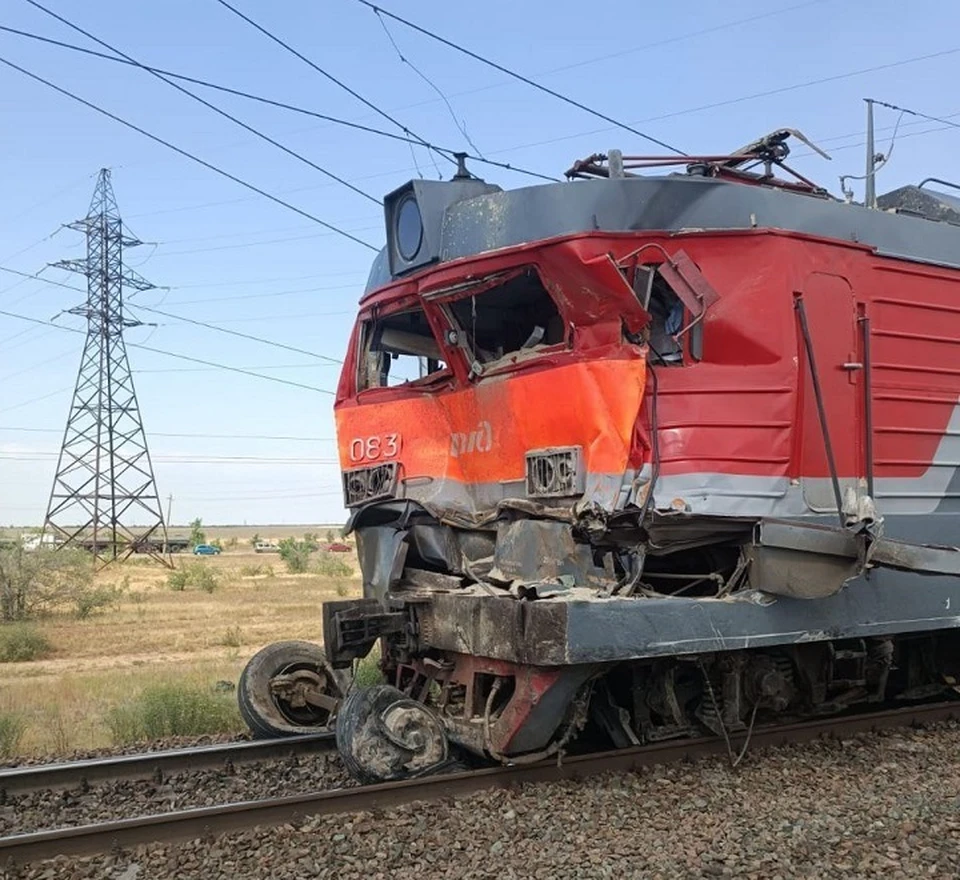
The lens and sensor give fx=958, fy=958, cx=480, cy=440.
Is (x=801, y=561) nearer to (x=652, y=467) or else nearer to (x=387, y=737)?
(x=652, y=467)

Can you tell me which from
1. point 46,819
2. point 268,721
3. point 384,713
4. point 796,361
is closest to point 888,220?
point 796,361

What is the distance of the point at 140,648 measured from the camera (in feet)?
53.9

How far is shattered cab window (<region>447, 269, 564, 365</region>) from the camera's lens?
237 inches

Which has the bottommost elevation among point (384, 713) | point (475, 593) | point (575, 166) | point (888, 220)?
point (384, 713)

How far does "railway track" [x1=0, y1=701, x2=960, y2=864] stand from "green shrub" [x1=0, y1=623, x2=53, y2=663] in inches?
503

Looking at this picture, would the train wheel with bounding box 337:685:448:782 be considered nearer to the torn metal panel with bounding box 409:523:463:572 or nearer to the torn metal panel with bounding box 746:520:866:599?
the torn metal panel with bounding box 409:523:463:572

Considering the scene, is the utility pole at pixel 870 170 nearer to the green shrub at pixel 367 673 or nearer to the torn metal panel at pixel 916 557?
the torn metal panel at pixel 916 557

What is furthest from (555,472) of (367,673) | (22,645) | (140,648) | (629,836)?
(22,645)

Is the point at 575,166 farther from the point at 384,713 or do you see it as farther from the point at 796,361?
the point at 384,713

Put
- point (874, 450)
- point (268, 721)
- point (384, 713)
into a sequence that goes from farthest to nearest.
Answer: point (268, 721), point (874, 450), point (384, 713)

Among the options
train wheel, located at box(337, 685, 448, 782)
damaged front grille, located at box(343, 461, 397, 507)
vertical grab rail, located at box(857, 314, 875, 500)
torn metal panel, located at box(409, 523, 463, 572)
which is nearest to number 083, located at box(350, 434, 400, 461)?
damaged front grille, located at box(343, 461, 397, 507)

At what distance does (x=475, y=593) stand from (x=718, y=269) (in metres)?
2.27

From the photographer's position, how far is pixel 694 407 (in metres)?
5.29

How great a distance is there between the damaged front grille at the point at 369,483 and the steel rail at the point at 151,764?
160 centimetres
